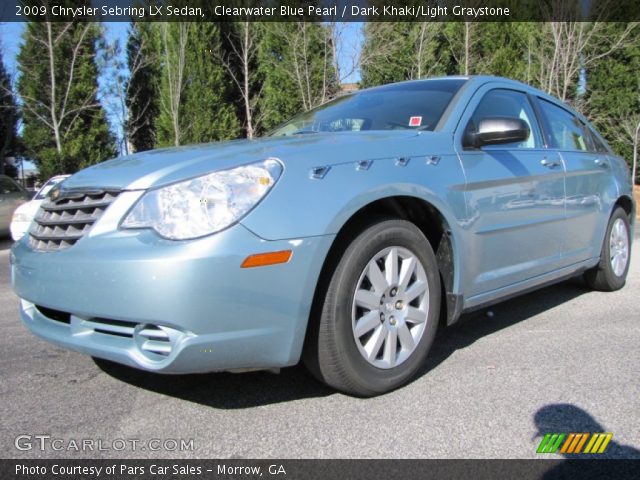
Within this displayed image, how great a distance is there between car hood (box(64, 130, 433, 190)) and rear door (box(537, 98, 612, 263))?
1.69 m

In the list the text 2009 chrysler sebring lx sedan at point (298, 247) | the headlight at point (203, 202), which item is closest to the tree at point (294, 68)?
the text 2009 chrysler sebring lx sedan at point (298, 247)

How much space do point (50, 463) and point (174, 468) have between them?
478mm

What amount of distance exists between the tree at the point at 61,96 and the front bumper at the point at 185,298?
1681 cm

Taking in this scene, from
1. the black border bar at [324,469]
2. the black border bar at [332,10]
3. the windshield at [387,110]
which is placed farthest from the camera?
the black border bar at [332,10]

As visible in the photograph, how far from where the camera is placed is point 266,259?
212 centimetres

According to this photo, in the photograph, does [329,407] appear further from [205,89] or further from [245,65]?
[245,65]

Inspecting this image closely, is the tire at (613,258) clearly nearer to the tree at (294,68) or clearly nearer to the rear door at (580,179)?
the rear door at (580,179)

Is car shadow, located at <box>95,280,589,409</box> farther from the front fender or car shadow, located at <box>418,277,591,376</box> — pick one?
the front fender

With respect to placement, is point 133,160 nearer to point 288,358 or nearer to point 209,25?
point 288,358

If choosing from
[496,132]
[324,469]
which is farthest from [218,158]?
[496,132]

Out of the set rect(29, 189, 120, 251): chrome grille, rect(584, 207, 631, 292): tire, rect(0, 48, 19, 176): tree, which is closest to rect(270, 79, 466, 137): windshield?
rect(29, 189, 120, 251): chrome grille

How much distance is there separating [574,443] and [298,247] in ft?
4.34

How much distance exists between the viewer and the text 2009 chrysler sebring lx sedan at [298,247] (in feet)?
6.84

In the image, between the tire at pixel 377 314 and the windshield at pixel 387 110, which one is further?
the windshield at pixel 387 110
